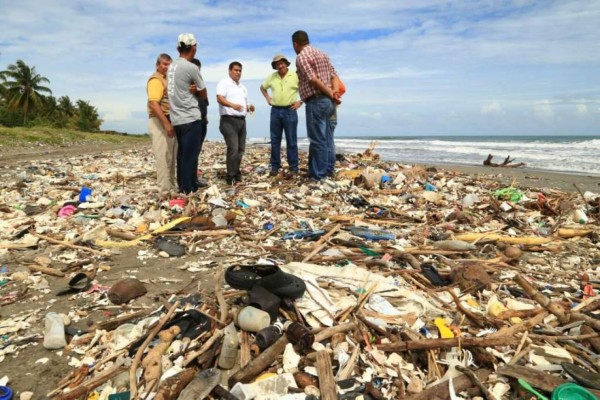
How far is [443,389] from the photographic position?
2018 millimetres

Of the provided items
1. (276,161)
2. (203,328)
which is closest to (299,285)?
(203,328)

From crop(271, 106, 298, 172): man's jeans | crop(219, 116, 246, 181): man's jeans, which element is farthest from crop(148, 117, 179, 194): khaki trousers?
crop(271, 106, 298, 172): man's jeans

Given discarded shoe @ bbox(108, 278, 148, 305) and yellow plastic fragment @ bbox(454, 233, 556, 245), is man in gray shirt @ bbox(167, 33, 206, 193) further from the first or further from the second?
yellow plastic fragment @ bbox(454, 233, 556, 245)

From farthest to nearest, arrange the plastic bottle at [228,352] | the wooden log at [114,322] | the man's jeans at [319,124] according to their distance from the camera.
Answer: the man's jeans at [319,124] → the wooden log at [114,322] → the plastic bottle at [228,352]

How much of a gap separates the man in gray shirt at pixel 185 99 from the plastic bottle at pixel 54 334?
361 centimetres

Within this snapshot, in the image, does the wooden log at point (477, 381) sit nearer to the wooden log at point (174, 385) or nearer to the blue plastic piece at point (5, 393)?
the wooden log at point (174, 385)

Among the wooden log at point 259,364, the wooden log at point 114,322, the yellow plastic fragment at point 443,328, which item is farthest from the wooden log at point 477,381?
the wooden log at point 114,322

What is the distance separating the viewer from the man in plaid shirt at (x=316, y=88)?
246 inches

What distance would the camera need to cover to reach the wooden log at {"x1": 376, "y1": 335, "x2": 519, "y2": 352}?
229 centimetres

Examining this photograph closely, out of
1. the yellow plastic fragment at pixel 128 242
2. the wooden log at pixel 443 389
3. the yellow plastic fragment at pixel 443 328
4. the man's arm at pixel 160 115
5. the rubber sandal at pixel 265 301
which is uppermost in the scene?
the man's arm at pixel 160 115

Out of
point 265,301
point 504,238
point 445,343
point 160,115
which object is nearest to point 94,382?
point 265,301

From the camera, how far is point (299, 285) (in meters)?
2.70

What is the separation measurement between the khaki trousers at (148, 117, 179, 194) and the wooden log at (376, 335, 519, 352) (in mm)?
4732

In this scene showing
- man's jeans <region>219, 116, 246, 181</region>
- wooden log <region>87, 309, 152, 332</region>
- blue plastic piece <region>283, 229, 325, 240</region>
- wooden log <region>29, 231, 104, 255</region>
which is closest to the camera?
wooden log <region>87, 309, 152, 332</region>
